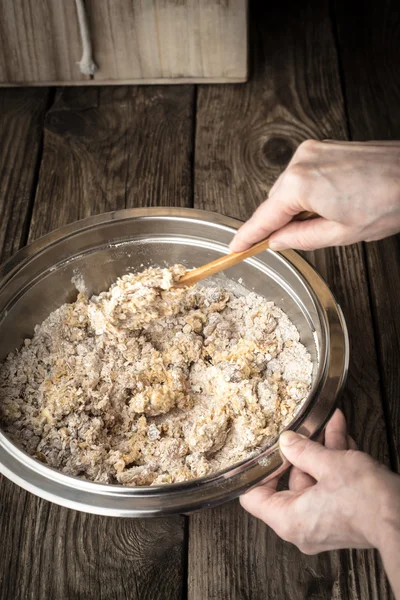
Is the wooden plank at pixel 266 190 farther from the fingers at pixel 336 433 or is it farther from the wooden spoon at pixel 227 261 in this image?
Answer: the wooden spoon at pixel 227 261

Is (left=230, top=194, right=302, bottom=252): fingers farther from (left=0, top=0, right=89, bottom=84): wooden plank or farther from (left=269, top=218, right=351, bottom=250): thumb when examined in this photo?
(left=0, top=0, right=89, bottom=84): wooden plank

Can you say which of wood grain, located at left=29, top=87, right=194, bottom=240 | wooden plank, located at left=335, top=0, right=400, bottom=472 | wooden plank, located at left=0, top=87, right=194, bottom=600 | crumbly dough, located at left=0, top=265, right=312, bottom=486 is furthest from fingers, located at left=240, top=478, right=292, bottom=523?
wood grain, located at left=29, top=87, right=194, bottom=240

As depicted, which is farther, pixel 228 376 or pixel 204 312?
pixel 204 312

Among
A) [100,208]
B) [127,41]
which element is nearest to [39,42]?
[127,41]

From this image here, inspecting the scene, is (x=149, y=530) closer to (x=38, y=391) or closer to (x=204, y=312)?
(x=38, y=391)

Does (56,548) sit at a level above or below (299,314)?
below

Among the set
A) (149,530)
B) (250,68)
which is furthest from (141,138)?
(149,530)

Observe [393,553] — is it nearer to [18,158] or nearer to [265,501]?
[265,501]
